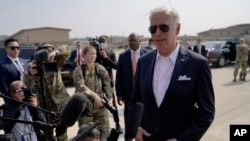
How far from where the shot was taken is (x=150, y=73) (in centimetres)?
228

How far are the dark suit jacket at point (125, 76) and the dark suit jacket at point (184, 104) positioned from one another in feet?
8.54

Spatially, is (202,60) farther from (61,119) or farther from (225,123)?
(225,123)

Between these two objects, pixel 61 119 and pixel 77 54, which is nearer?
pixel 61 119

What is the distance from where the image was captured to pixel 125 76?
16.1 feet

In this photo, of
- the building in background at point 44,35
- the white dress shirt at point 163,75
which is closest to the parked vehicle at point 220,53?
the white dress shirt at point 163,75

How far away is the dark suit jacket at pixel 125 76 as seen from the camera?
4863mm

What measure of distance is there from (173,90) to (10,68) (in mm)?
3176

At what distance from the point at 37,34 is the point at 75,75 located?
43.7 m

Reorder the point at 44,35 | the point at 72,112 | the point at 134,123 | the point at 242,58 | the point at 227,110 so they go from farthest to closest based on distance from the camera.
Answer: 1. the point at 44,35
2. the point at 242,58
3. the point at 227,110
4. the point at 72,112
5. the point at 134,123

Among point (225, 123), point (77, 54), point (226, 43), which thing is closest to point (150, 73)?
point (225, 123)

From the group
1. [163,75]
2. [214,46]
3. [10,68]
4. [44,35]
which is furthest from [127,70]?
[44,35]

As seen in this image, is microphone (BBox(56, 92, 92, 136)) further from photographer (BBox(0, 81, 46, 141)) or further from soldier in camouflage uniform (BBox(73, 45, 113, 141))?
soldier in camouflage uniform (BBox(73, 45, 113, 141))

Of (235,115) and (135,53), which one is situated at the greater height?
(135,53)

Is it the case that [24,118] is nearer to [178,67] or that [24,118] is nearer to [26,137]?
[26,137]
